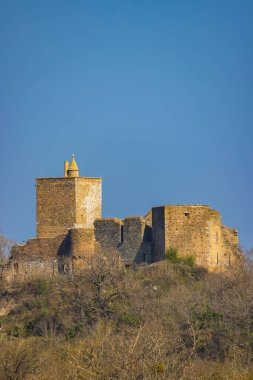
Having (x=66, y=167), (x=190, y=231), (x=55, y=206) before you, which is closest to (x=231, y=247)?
(x=190, y=231)

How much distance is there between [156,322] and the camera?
59719mm

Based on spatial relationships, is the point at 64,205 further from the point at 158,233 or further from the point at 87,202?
the point at 158,233

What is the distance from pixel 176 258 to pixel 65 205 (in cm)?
563

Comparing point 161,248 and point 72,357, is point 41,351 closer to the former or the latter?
point 72,357

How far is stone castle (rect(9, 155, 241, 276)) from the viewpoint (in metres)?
65.4

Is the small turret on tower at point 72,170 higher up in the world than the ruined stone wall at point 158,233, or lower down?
higher up

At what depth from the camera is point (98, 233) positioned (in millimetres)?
67562

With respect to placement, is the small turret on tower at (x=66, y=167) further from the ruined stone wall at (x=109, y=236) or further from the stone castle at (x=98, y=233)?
the ruined stone wall at (x=109, y=236)

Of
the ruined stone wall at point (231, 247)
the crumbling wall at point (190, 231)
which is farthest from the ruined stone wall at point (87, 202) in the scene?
the ruined stone wall at point (231, 247)

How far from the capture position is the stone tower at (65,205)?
224 ft

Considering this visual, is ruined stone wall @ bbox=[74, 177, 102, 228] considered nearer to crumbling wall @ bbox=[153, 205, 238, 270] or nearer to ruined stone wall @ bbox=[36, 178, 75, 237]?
ruined stone wall @ bbox=[36, 178, 75, 237]

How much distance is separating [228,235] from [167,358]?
22.5 meters

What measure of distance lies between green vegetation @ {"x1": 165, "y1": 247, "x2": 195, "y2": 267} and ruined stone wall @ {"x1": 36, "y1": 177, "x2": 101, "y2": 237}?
14.3ft

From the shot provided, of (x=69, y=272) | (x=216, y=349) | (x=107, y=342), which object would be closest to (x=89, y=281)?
(x=69, y=272)
